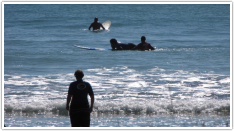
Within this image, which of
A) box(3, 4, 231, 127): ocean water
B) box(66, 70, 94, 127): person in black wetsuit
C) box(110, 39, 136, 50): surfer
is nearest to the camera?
box(66, 70, 94, 127): person in black wetsuit

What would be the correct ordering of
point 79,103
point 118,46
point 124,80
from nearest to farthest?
point 79,103 → point 124,80 → point 118,46

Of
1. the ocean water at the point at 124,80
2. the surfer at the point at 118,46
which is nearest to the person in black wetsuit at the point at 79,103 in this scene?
the ocean water at the point at 124,80

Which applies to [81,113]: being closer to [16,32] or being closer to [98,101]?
[98,101]

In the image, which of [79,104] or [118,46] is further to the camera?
[118,46]

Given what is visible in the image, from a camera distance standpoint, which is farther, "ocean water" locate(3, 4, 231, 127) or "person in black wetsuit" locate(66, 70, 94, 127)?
"ocean water" locate(3, 4, 231, 127)

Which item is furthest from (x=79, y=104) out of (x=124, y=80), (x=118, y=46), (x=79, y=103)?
(x=118, y=46)

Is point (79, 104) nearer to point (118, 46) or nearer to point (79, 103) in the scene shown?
point (79, 103)

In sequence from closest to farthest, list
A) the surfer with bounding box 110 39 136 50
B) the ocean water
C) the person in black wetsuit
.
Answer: the person in black wetsuit < the ocean water < the surfer with bounding box 110 39 136 50

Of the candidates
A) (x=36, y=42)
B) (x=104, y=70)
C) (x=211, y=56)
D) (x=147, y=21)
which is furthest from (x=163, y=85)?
(x=147, y=21)

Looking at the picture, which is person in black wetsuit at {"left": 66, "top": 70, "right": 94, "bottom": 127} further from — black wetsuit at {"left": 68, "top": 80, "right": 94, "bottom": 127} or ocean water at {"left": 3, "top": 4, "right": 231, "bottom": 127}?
ocean water at {"left": 3, "top": 4, "right": 231, "bottom": 127}

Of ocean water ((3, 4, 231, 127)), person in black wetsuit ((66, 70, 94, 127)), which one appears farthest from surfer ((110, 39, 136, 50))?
person in black wetsuit ((66, 70, 94, 127))

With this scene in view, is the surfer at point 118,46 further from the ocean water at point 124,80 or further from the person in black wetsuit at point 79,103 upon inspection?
the person in black wetsuit at point 79,103

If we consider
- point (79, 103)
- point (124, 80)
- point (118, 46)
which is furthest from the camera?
point (118, 46)

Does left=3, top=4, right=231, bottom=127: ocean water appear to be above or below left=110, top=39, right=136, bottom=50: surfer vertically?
below
